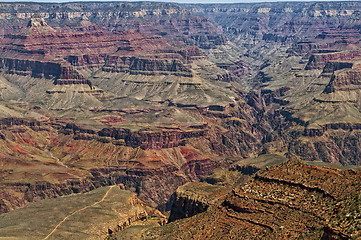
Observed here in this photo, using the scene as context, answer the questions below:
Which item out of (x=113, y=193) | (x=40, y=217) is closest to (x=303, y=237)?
(x=40, y=217)

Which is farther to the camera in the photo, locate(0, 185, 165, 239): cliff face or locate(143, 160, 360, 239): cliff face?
locate(0, 185, 165, 239): cliff face

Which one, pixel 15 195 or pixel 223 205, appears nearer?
pixel 223 205

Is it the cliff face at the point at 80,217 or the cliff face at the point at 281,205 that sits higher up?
the cliff face at the point at 281,205

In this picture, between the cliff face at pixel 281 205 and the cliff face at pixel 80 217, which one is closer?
the cliff face at pixel 281 205

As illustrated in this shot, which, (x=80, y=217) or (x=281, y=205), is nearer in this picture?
(x=281, y=205)

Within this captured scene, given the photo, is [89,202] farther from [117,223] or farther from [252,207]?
[252,207]

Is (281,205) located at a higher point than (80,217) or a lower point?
higher

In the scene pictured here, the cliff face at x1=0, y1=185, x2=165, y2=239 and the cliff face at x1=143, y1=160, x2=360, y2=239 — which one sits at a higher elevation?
the cliff face at x1=143, y1=160, x2=360, y2=239

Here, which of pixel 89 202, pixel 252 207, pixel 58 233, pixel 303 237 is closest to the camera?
pixel 303 237
